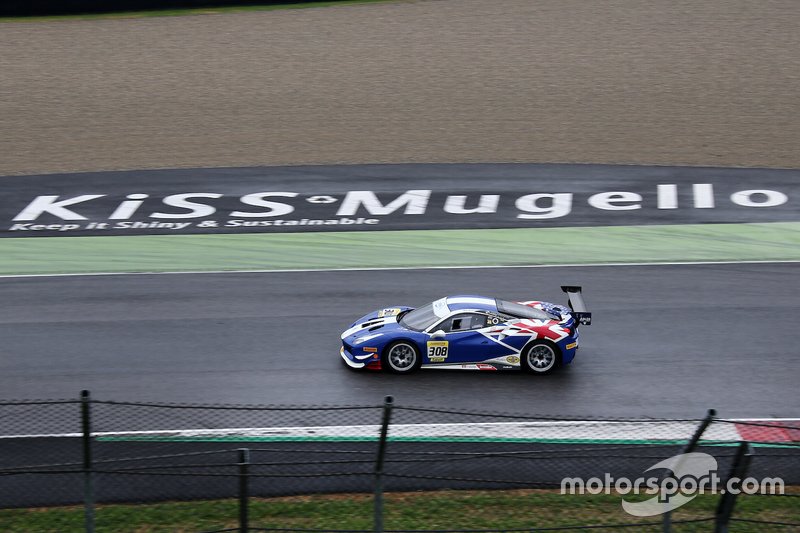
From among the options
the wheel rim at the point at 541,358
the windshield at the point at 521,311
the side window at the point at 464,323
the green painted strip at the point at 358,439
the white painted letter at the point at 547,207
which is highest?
the white painted letter at the point at 547,207

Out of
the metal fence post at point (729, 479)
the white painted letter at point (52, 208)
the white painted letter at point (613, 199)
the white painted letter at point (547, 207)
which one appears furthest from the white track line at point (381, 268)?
the metal fence post at point (729, 479)

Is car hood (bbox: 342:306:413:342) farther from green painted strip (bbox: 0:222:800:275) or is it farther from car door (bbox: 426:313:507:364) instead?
green painted strip (bbox: 0:222:800:275)

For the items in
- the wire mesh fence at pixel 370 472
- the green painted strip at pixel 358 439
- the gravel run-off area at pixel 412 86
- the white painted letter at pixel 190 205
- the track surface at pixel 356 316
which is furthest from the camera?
the gravel run-off area at pixel 412 86

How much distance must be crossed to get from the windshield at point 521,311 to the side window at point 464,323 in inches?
15.2

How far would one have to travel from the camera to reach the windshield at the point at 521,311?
14.4m

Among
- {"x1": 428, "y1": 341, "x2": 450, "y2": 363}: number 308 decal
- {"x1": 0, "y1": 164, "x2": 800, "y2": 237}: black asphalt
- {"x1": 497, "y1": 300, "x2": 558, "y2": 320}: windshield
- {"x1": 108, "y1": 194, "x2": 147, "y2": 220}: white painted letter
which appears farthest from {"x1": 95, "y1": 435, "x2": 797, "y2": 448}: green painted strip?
{"x1": 108, "y1": 194, "x2": 147, "y2": 220}: white painted letter

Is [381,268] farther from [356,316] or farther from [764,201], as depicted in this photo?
[764,201]

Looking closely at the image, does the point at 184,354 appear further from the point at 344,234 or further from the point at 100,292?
the point at 344,234

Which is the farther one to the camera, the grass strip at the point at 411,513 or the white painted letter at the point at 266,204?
the white painted letter at the point at 266,204

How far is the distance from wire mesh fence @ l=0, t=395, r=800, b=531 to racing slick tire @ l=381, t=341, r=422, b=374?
119cm

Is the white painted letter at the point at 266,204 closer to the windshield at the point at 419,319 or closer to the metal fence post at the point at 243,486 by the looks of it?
the windshield at the point at 419,319

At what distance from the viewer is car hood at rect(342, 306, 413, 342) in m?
14.3

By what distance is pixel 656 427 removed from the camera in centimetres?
1232

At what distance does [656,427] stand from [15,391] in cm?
868
